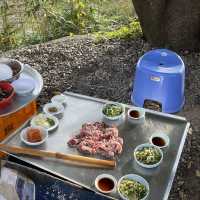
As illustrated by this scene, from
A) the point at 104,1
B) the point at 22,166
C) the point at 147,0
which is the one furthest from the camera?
the point at 104,1

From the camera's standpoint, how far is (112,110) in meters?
2.97

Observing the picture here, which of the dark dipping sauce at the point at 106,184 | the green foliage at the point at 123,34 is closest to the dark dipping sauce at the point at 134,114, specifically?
the dark dipping sauce at the point at 106,184

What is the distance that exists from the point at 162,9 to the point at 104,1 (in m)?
2.24

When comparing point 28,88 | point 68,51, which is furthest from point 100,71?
point 28,88

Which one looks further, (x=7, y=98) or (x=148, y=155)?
(x=7, y=98)

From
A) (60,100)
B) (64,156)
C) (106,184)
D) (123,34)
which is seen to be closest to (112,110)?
(60,100)

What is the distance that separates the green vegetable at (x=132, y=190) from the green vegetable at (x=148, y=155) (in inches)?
7.3

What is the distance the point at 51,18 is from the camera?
533 centimetres

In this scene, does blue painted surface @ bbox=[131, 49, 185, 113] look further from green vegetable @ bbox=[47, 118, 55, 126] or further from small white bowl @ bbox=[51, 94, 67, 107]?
green vegetable @ bbox=[47, 118, 55, 126]

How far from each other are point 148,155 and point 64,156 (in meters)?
0.53

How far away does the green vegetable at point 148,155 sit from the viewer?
257 cm

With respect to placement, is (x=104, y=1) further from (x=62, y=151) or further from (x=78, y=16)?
(x=62, y=151)

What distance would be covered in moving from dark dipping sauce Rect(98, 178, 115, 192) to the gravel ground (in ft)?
3.51

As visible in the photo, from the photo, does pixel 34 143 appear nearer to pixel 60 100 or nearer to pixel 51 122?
pixel 51 122
